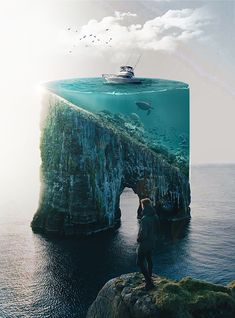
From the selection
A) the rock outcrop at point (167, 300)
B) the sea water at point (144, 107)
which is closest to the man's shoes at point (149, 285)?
the rock outcrop at point (167, 300)

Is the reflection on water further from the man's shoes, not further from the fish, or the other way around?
the fish

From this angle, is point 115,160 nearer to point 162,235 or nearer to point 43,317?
point 162,235

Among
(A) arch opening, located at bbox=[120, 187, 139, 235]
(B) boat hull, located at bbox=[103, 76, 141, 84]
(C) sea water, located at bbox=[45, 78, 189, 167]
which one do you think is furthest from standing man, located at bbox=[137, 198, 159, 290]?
(B) boat hull, located at bbox=[103, 76, 141, 84]

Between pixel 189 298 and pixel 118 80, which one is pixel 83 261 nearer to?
pixel 189 298

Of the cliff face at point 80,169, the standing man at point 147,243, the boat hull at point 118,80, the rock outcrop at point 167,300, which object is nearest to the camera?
the rock outcrop at point 167,300

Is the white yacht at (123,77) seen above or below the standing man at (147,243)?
above

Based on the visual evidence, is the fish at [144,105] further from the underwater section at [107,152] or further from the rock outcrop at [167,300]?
the rock outcrop at [167,300]

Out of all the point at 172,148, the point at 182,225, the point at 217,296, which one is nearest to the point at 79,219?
the point at 182,225
